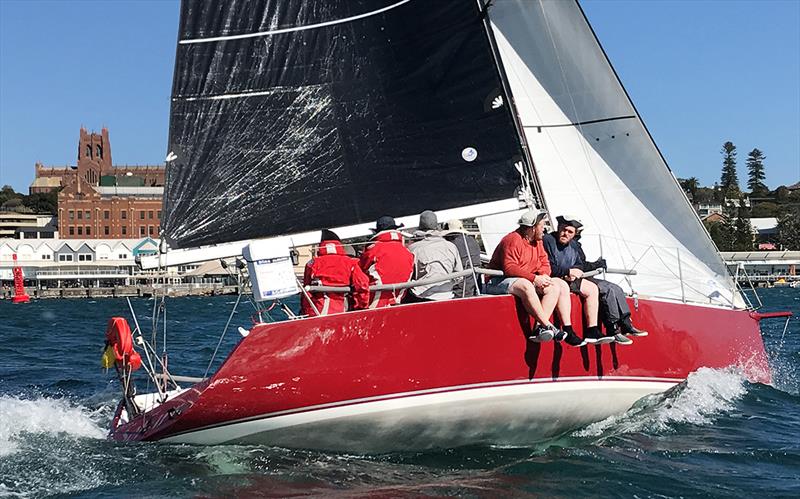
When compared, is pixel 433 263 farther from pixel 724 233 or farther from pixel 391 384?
pixel 724 233

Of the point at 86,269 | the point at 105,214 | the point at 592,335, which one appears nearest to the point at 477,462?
the point at 592,335

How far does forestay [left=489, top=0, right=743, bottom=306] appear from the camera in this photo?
9.18m

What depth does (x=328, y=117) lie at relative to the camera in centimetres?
817

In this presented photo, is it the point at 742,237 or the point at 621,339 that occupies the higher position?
the point at 742,237

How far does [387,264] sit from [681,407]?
2.76 meters

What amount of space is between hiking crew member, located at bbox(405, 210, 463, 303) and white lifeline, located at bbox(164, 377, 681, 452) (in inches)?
29.3

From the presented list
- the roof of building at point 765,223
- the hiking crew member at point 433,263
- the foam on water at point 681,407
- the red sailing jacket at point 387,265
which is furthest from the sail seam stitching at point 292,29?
the roof of building at point 765,223

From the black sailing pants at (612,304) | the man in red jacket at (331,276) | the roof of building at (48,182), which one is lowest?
the black sailing pants at (612,304)

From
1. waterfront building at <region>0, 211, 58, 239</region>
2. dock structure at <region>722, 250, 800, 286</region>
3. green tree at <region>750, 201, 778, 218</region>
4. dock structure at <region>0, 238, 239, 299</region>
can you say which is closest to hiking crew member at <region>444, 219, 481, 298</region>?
dock structure at <region>0, 238, 239, 299</region>

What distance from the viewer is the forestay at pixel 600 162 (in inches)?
361

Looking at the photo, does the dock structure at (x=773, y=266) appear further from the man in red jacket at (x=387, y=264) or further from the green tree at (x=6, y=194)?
the green tree at (x=6, y=194)

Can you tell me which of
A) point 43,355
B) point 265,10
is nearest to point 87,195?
point 43,355

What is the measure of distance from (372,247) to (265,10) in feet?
7.40

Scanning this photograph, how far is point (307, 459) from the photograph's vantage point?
22.1 ft
